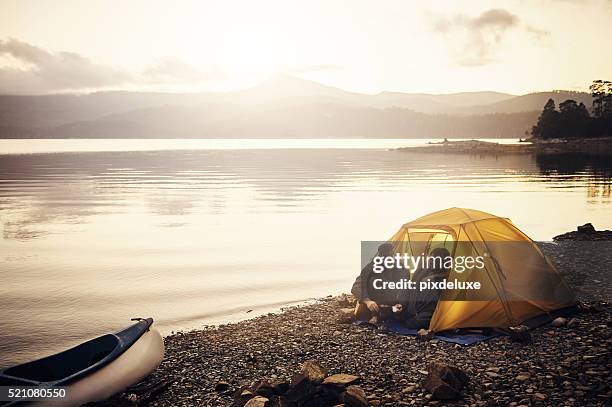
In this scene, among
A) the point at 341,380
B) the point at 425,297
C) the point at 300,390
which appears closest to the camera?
the point at 300,390

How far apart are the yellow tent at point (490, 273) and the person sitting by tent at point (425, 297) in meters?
0.27

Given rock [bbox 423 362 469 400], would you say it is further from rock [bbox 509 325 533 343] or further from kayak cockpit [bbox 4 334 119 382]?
kayak cockpit [bbox 4 334 119 382]

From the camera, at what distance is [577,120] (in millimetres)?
142750

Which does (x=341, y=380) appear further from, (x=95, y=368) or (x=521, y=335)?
(x=521, y=335)

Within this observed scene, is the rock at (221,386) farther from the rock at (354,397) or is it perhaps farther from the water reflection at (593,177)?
the water reflection at (593,177)

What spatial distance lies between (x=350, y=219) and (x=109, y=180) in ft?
170

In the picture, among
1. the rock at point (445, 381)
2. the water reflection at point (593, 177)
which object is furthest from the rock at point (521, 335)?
the water reflection at point (593, 177)

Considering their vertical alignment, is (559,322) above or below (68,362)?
below

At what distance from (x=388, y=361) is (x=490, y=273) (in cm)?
393

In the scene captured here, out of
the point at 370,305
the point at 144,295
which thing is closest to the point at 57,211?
the point at 144,295

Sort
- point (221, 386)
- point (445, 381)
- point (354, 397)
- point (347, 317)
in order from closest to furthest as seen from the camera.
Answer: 1. point (354, 397)
2. point (445, 381)
3. point (221, 386)
4. point (347, 317)

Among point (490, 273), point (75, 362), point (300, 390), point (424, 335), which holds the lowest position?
point (424, 335)

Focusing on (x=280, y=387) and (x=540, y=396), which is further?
(x=280, y=387)

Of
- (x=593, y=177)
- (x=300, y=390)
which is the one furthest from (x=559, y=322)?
(x=593, y=177)
